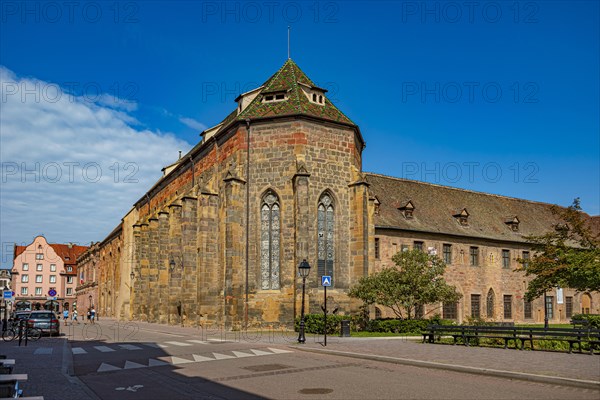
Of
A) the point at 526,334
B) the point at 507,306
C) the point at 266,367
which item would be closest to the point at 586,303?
the point at 507,306

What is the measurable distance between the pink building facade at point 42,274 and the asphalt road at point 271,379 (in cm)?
10161

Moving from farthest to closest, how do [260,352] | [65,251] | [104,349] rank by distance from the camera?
[65,251] < [104,349] < [260,352]

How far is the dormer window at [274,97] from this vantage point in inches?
1298

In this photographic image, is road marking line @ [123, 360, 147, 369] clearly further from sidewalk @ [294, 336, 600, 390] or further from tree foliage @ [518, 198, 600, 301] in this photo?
tree foliage @ [518, 198, 600, 301]

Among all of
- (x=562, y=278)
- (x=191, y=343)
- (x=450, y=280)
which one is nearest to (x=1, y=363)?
(x=191, y=343)

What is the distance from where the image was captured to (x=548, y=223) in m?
53.8

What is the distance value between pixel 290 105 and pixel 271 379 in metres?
21.6

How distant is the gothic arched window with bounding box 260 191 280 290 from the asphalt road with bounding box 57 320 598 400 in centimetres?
1098

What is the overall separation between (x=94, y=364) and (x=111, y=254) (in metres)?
60.4

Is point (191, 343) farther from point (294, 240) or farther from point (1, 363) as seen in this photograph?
point (1, 363)

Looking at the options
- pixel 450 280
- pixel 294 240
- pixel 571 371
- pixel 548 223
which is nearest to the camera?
pixel 571 371

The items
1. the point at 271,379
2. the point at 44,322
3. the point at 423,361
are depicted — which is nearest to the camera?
the point at 271,379

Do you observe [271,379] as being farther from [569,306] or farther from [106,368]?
[569,306]

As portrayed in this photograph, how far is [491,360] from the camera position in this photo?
14812 mm
